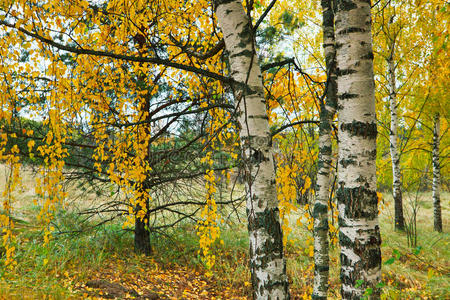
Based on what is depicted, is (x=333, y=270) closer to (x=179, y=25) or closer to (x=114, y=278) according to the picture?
(x=114, y=278)

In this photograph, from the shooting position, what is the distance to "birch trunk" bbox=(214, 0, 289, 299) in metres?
1.45

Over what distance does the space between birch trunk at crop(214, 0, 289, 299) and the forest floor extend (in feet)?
4.88

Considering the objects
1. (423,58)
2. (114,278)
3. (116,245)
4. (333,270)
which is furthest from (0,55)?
(423,58)

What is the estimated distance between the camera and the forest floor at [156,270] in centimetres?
333

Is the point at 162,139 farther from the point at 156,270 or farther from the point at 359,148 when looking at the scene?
the point at 359,148

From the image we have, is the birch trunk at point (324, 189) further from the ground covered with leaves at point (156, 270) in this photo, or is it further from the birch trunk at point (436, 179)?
the birch trunk at point (436, 179)

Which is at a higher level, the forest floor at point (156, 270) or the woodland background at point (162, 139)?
the woodland background at point (162, 139)

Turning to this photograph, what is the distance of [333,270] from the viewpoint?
4691 mm

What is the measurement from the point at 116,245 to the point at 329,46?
4431 millimetres

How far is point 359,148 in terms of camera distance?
4.52 ft

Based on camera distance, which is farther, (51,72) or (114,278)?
(114,278)

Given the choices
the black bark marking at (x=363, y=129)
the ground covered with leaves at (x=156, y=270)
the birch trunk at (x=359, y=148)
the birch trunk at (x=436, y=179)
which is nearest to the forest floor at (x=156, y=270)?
the ground covered with leaves at (x=156, y=270)

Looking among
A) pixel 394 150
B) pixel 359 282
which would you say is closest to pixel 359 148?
pixel 359 282

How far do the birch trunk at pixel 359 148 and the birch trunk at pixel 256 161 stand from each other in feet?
1.16
